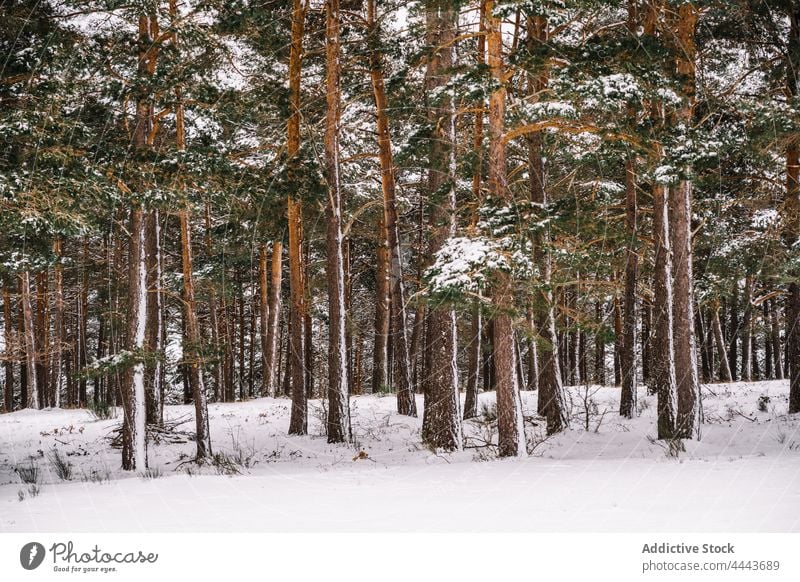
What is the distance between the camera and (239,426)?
1555 centimetres

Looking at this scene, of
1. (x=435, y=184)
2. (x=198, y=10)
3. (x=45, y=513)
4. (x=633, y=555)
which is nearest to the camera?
(x=633, y=555)

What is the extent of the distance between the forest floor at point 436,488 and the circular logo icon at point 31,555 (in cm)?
36

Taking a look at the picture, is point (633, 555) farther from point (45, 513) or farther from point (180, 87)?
point (180, 87)

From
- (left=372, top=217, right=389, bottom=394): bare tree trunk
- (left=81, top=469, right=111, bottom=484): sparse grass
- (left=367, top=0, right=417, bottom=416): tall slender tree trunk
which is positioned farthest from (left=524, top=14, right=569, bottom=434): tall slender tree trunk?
(left=81, top=469, right=111, bottom=484): sparse grass

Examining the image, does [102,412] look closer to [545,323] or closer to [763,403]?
[545,323]

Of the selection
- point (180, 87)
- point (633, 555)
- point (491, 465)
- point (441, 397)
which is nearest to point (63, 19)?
point (180, 87)

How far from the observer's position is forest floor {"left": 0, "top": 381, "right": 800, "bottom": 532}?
5230 mm

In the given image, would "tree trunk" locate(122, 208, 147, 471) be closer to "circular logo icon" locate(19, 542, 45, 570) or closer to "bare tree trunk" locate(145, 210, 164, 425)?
"bare tree trunk" locate(145, 210, 164, 425)

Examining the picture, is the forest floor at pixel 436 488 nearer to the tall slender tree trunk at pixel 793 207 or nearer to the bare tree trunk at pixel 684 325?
the bare tree trunk at pixel 684 325

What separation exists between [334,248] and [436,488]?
7.22 metres

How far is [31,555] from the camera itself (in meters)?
4.94

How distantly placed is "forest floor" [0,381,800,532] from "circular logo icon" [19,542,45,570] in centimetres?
36

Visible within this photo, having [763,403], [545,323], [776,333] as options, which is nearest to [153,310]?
[545,323]

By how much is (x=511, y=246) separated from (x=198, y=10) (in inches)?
287
